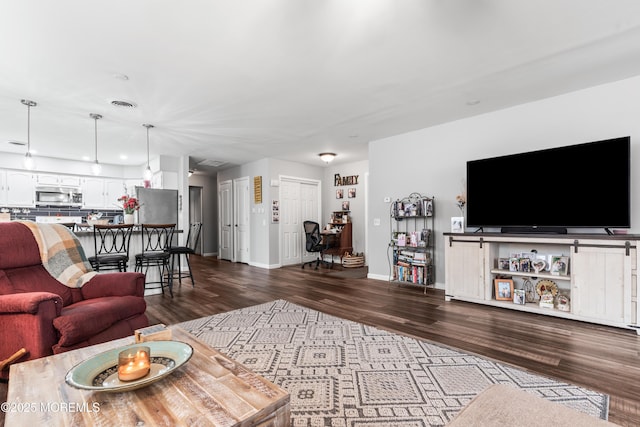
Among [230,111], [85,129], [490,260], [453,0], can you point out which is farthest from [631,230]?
[85,129]

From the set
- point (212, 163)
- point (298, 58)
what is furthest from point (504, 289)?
point (212, 163)

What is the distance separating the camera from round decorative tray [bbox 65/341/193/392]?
1.15m

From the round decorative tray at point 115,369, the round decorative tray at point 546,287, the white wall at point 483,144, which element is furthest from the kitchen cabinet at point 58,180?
the round decorative tray at point 546,287

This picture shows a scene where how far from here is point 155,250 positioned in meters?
4.80

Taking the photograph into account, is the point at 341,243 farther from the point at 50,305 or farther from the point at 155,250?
the point at 50,305

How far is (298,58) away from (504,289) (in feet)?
11.5

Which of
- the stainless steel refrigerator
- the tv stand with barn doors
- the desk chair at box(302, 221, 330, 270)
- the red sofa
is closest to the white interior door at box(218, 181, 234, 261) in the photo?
the stainless steel refrigerator

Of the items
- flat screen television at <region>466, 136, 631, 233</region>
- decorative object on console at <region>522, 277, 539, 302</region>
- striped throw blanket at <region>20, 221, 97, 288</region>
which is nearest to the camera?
striped throw blanket at <region>20, 221, 97, 288</region>

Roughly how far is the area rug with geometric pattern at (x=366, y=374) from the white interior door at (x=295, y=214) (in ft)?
13.7

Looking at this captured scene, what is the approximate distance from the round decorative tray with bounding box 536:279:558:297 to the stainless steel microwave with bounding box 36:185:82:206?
912cm

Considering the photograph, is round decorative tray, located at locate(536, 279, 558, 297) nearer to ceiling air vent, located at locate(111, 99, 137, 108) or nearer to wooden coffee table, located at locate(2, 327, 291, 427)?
wooden coffee table, located at locate(2, 327, 291, 427)

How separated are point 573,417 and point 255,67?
316 centimetres

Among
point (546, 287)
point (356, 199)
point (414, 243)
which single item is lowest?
point (546, 287)

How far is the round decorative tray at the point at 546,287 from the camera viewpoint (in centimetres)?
353
